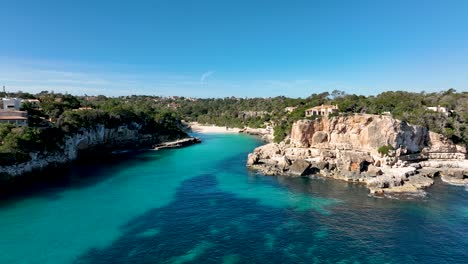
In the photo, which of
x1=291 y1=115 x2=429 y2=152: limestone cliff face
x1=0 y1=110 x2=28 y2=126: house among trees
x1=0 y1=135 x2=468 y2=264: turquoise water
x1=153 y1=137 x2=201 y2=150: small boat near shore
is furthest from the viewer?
x1=153 y1=137 x2=201 y2=150: small boat near shore

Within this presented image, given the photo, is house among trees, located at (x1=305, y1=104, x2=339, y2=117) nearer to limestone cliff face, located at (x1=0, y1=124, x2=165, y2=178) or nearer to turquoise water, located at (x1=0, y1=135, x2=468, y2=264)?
turquoise water, located at (x1=0, y1=135, x2=468, y2=264)

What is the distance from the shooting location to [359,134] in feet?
135

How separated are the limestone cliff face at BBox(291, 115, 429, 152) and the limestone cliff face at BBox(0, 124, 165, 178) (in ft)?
103

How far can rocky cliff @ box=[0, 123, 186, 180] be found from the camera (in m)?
36.4

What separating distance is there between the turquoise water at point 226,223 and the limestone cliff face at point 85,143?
3.51 m

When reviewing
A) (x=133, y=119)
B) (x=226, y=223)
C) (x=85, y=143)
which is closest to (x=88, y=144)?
(x=85, y=143)

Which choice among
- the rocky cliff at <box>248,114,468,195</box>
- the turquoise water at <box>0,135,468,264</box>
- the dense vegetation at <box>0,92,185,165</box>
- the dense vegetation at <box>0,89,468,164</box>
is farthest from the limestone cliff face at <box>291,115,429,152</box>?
the dense vegetation at <box>0,92,185,165</box>

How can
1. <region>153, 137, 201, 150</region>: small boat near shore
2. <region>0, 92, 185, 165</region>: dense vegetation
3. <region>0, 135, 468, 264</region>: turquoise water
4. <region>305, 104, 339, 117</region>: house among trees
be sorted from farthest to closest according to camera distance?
<region>153, 137, 201, 150</region>: small boat near shore
<region>305, 104, 339, 117</region>: house among trees
<region>0, 92, 185, 165</region>: dense vegetation
<region>0, 135, 468, 264</region>: turquoise water

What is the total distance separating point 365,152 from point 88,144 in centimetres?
4058

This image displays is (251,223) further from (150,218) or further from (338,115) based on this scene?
(338,115)

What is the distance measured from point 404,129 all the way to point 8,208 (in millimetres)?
41588

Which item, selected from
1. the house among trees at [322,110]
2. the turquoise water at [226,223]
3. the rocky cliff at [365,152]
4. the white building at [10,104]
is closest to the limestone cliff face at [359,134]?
the rocky cliff at [365,152]

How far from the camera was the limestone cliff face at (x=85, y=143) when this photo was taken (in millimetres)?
36312

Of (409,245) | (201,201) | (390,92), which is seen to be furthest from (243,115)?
(409,245)
